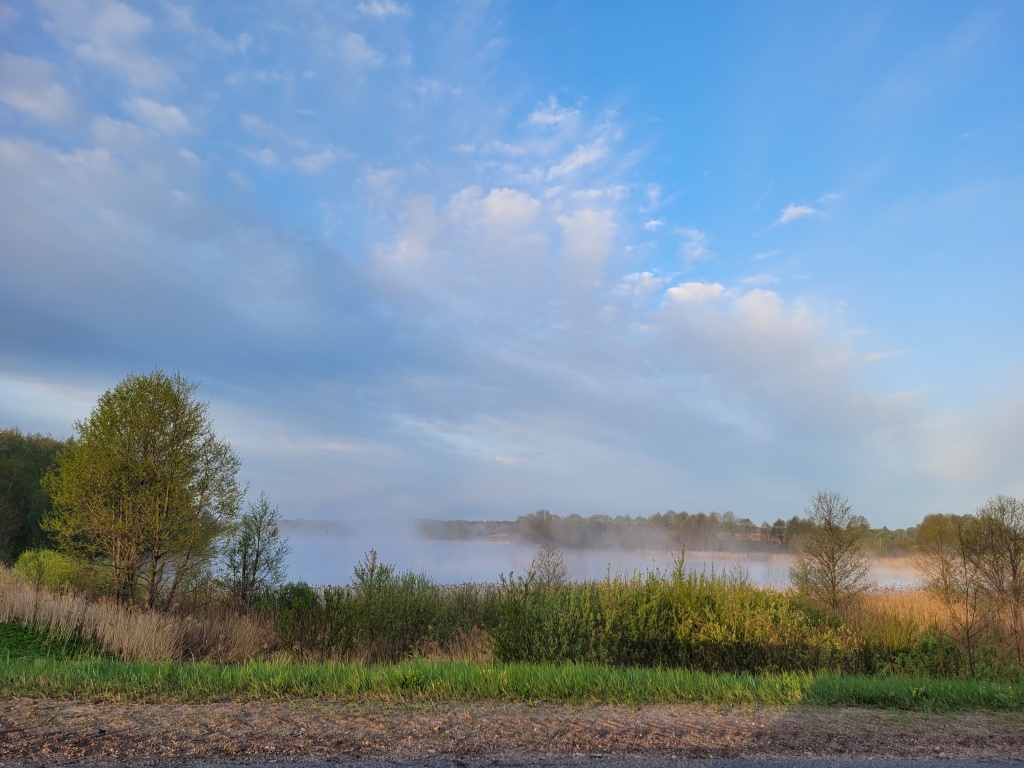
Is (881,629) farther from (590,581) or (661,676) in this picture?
(661,676)

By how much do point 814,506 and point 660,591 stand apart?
1976 cm

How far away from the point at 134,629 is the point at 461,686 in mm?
9151

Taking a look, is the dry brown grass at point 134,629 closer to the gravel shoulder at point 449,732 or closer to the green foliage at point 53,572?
the green foliage at point 53,572

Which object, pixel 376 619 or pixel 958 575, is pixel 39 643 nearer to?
pixel 376 619

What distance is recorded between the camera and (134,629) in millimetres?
13219

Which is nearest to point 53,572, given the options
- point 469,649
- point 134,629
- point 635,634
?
point 134,629

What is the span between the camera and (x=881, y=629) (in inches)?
611

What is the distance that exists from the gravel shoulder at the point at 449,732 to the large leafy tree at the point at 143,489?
16.4 meters

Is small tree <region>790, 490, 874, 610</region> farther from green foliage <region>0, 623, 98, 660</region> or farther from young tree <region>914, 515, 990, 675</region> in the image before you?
green foliage <region>0, 623, 98, 660</region>

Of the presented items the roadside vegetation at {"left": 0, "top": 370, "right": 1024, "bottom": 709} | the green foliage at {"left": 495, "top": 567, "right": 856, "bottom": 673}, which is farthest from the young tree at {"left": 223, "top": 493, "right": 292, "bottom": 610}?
the green foliage at {"left": 495, "top": 567, "right": 856, "bottom": 673}

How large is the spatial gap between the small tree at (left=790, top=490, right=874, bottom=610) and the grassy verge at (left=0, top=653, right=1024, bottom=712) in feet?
63.5

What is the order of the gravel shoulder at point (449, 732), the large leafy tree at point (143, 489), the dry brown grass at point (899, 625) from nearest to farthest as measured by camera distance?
1. the gravel shoulder at point (449, 732)
2. the dry brown grass at point (899, 625)
3. the large leafy tree at point (143, 489)

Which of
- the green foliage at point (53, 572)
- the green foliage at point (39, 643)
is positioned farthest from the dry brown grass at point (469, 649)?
the green foliage at point (53, 572)

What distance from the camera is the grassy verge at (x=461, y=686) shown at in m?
7.21
